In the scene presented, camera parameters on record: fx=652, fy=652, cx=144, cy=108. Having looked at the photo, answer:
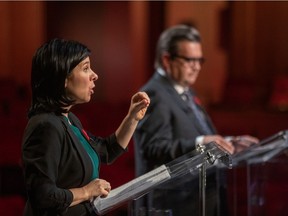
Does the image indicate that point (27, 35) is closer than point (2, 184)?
No

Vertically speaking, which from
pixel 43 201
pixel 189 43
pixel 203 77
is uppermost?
pixel 189 43

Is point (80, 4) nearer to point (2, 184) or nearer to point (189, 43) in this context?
point (2, 184)

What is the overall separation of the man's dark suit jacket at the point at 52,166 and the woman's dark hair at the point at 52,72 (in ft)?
0.08

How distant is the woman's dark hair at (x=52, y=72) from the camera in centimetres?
120

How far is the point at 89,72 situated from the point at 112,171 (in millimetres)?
1847

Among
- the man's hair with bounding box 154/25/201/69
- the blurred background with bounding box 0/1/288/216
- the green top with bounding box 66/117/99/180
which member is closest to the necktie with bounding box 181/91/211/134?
the man's hair with bounding box 154/25/201/69

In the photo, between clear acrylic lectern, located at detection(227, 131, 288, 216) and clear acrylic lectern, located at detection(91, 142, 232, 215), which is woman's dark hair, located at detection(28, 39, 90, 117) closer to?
clear acrylic lectern, located at detection(91, 142, 232, 215)

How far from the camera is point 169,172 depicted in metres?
1.27

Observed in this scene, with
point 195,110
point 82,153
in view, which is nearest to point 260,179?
point 195,110

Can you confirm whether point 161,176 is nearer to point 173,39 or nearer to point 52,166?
point 52,166

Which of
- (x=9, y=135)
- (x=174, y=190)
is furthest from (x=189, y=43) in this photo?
(x=9, y=135)

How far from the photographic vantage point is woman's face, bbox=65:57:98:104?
48.4 inches

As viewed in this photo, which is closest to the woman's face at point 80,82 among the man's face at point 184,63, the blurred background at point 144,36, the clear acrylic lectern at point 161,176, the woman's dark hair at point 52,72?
the woman's dark hair at point 52,72

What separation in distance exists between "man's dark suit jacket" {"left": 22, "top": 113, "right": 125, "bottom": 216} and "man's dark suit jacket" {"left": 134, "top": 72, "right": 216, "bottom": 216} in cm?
68
